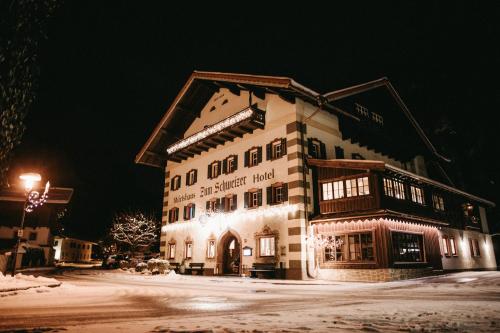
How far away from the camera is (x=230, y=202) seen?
25.0 m

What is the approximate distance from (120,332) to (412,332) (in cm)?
420

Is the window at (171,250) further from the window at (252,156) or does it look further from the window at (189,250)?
the window at (252,156)

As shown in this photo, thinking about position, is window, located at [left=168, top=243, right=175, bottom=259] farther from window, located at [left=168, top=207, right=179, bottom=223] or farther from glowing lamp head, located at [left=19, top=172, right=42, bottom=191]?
glowing lamp head, located at [left=19, top=172, right=42, bottom=191]

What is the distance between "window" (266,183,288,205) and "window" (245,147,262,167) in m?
2.47

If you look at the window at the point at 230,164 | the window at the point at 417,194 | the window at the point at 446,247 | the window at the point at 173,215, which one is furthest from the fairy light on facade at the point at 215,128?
the window at the point at 446,247

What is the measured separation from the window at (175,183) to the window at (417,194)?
61.4ft

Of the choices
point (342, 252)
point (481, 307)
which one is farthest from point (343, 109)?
point (481, 307)

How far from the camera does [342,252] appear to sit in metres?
18.9

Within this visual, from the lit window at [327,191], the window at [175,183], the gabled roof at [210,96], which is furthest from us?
the window at [175,183]

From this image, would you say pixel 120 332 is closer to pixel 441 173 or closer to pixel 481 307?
pixel 481 307

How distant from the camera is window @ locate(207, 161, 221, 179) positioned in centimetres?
2708

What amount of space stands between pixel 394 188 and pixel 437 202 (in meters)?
7.33

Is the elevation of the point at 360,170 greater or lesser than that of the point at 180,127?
lesser

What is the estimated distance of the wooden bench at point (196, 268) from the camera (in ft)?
84.7
